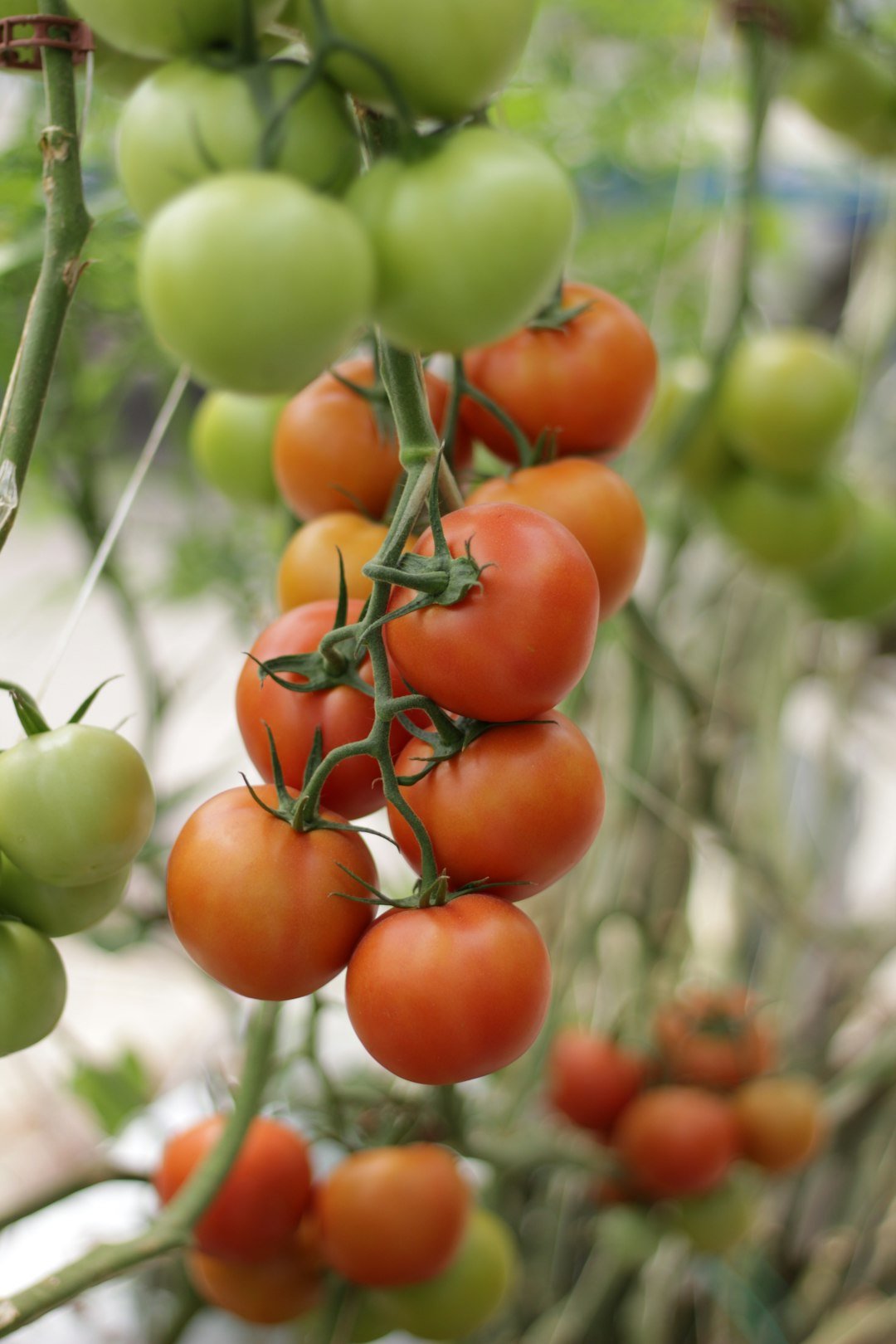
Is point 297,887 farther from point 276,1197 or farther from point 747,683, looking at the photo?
point 747,683

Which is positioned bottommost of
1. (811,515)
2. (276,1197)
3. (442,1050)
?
(276,1197)

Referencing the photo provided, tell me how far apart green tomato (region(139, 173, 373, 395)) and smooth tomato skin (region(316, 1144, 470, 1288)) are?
419 mm

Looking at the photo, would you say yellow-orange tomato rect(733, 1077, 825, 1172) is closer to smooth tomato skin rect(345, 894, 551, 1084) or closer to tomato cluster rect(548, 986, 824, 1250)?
tomato cluster rect(548, 986, 824, 1250)

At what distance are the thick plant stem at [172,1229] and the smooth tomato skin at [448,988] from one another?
14cm

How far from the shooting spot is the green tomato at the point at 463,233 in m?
0.20

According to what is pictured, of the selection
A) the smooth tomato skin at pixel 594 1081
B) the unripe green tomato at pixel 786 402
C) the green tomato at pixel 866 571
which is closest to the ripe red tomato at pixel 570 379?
the unripe green tomato at pixel 786 402

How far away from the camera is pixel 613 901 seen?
875 millimetres

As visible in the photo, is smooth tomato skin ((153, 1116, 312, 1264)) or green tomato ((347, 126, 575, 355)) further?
smooth tomato skin ((153, 1116, 312, 1264))

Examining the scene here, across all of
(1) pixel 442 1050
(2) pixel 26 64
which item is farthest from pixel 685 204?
(1) pixel 442 1050

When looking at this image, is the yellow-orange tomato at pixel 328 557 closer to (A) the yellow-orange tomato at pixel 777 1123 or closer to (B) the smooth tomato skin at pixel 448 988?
(B) the smooth tomato skin at pixel 448 988

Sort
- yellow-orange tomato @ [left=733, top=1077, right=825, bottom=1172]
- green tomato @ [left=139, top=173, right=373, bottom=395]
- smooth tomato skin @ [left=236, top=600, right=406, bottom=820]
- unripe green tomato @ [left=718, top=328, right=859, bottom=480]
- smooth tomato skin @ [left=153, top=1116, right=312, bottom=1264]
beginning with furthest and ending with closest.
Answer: yellow-orange tomato @ [left=733, top=1077, right=825, bottom=1172] < unripe green tomato @ [left=718, top=328, right=859, bottom=480] < smooth tomato skin @ [left=153, top=1116, right=312, bottom=1264] < smooth tomato skin @ [left=236, top=600, right=406, bottom=820] < green tomato @ [left=139, top=173, right=373, bottom=395]

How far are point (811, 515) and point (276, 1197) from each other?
1.63ft

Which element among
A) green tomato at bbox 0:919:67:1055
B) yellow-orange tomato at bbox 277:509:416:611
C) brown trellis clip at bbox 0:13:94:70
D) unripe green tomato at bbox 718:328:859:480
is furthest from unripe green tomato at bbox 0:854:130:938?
unripe green tomato at bbox 718:328:859:480

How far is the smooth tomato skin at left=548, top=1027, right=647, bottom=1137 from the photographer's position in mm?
750
